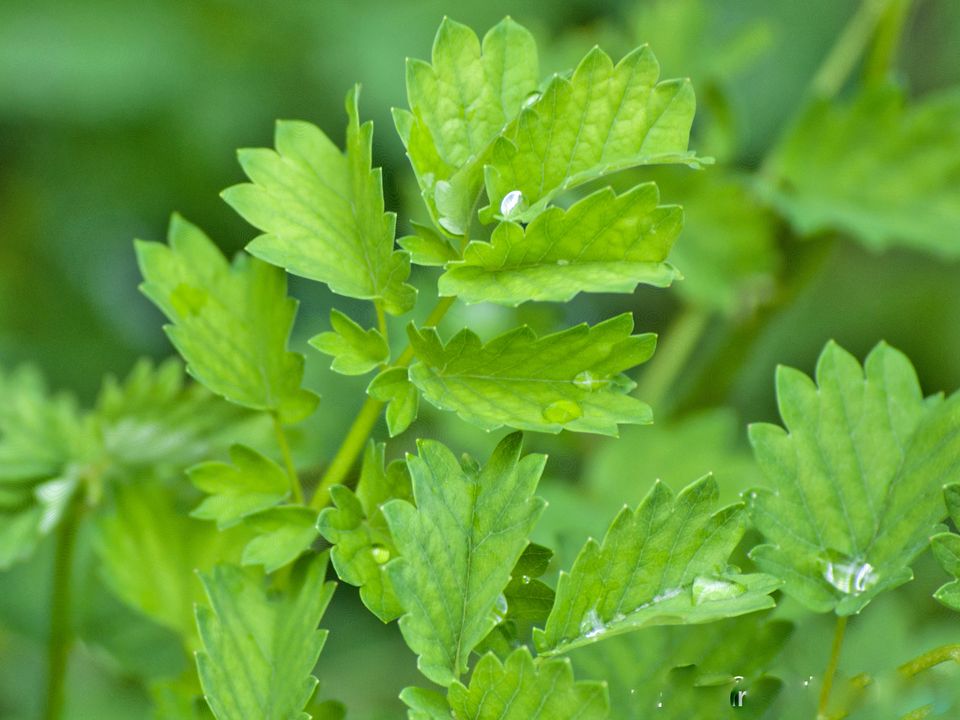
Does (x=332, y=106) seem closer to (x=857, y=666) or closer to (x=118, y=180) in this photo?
(x=118, y=180)

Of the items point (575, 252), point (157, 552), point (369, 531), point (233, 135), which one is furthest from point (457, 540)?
point (233, 135)

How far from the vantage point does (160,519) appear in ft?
3.13

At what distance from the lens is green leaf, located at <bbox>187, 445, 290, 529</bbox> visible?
697 millimetres

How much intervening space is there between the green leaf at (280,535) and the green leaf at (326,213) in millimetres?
143

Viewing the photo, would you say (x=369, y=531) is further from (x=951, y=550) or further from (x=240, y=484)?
(x=951, y=550)

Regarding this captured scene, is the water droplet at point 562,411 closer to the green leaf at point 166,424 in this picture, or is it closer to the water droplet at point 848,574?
the water droplet at point 848,574

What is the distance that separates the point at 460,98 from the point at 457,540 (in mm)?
263

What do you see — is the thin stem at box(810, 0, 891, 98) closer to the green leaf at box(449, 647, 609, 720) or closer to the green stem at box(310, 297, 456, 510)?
the green stem at box(310, 297, 456, 510)

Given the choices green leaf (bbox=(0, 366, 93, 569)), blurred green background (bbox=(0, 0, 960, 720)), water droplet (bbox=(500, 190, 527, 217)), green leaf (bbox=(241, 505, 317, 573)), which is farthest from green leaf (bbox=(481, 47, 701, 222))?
blurred green background (bbox=(0, 0, 960, 720))

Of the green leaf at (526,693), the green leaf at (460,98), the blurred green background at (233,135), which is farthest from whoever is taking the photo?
the blurred green background at (233,135)

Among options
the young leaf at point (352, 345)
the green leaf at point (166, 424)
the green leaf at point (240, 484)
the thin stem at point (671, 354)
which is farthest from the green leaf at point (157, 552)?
the thin stem at point (671, 354)

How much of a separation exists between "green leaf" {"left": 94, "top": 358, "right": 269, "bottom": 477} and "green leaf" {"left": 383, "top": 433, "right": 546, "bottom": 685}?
1.31 ft

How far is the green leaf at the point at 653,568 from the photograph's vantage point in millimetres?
580

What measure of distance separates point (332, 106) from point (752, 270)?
1050mm
